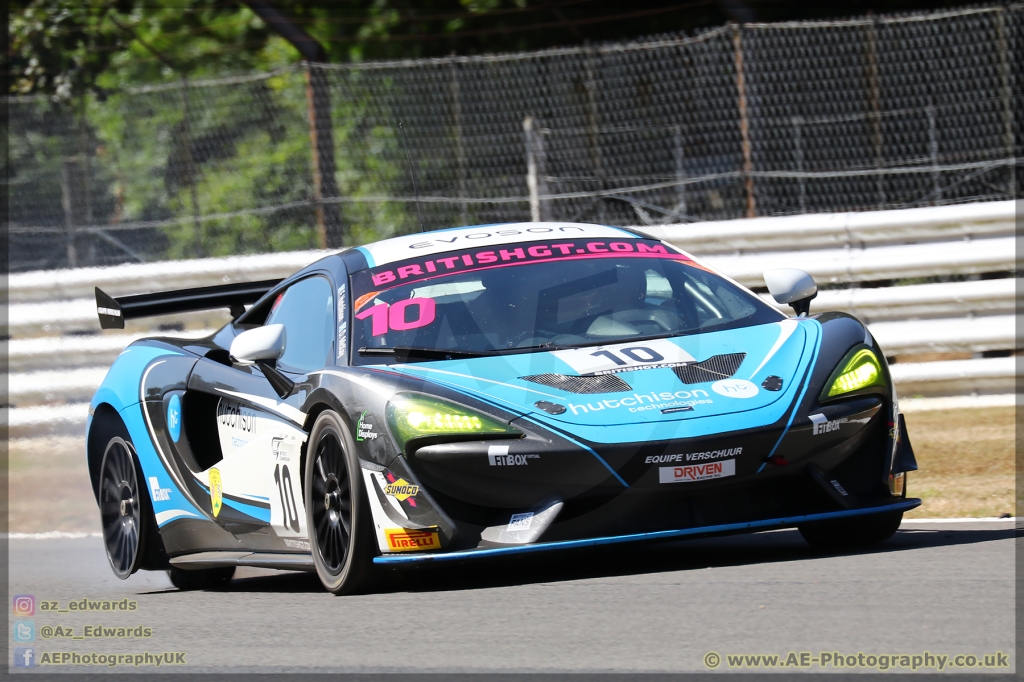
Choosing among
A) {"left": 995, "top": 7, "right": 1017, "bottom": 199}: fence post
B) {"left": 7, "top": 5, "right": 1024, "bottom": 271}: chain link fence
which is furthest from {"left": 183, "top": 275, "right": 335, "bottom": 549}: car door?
{"left": 995, "top": 7, "right": 1017, "bottom": 199}: fence post

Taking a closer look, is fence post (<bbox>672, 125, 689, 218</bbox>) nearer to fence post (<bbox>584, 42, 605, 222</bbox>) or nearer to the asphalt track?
fence post (<bbox>584, 42, 605, 222</bbox>)

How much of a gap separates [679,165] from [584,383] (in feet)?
20.2

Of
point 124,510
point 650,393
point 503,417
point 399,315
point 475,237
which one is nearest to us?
point 503,417

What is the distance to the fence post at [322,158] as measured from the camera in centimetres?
1087

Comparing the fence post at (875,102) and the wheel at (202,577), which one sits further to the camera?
the fence post at (875,102)

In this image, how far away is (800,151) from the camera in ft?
34.1

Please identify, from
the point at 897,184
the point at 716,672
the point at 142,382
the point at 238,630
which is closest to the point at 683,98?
the point at 897,184

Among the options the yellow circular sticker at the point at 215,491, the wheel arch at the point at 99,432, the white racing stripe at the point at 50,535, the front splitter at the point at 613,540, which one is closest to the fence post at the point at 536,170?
the white racing stripe at the point at 50,535

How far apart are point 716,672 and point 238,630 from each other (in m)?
1.76

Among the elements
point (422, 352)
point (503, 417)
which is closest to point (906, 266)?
point (422, 352)

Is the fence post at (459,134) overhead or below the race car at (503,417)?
overhead

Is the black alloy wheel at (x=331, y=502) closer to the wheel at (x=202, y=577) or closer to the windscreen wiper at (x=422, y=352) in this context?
the windscreen wiper at (x=422, y=352)

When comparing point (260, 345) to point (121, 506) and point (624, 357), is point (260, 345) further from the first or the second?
point (121, 506)

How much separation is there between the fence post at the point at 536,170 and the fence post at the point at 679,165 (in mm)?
913
